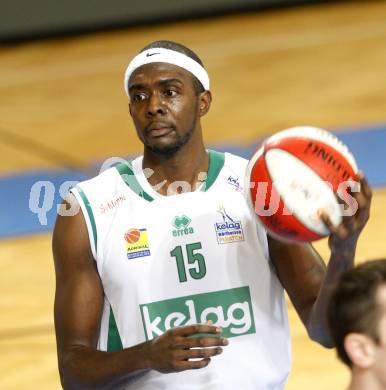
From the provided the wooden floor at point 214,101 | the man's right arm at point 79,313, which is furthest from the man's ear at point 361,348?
the wooden floor at point 214,101

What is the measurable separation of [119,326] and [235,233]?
0.52 m

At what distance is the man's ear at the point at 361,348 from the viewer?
3.01m

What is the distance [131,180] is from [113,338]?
57 cm

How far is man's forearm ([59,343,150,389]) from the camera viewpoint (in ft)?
12.6

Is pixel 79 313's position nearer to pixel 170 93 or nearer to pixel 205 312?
pixel 205 312

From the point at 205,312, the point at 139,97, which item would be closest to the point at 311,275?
the point at 205,312

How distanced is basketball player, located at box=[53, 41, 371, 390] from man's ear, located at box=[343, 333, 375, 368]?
0.96 m

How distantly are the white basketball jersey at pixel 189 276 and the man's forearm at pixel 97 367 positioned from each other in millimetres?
181

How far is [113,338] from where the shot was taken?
4.18 metres

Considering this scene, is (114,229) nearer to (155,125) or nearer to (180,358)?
(155,125)

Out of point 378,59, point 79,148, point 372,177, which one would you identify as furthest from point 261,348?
point 378,59

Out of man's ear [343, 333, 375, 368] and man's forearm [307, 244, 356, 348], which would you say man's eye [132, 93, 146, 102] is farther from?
man's ear [343, 333, 375, 368]

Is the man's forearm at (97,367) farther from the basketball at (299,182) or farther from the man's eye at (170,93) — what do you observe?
the man's eye at (170,93)

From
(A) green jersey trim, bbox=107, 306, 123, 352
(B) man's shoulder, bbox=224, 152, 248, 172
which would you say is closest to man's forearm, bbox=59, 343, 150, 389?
(A) green jersey trim, bbox=107, 306, 123, 352
